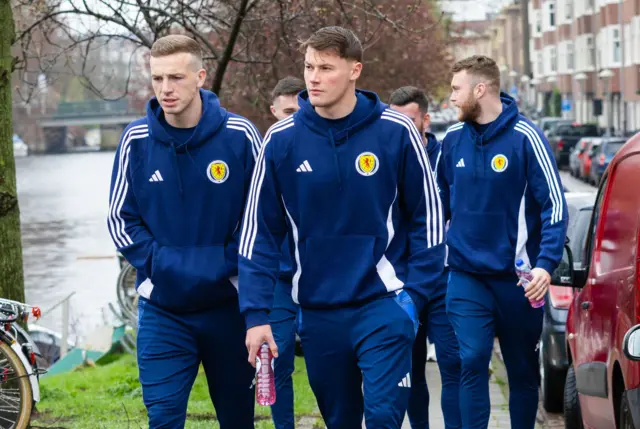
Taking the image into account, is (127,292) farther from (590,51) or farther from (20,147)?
(20,147)

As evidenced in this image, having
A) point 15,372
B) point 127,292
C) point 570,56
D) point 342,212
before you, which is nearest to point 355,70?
point 342,212

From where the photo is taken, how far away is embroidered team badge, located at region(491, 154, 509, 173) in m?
7.15

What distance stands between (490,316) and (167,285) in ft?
6.99

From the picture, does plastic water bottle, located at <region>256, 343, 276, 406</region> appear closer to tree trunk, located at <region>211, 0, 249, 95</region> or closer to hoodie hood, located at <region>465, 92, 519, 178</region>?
hoodie hood, located at <region>465, 92, 519, 178</region>

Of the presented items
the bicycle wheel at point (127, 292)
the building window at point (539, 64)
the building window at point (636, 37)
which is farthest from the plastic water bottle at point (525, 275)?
the building window at point (539, 64)

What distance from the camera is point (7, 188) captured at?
8.89 meters

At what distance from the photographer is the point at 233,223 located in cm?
576

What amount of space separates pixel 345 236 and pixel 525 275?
1.89 metres

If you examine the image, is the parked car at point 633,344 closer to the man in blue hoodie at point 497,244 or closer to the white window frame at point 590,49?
the man in blue hoodie at point 497,244

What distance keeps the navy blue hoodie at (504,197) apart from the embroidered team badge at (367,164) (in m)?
1.84

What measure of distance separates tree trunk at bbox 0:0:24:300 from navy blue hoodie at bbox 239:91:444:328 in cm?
380

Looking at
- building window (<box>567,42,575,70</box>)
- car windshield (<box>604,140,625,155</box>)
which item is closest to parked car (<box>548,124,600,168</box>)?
car windshield (<box>604,140,625,155</box>)

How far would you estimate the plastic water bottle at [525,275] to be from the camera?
6820 millimetres

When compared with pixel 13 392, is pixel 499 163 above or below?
above
